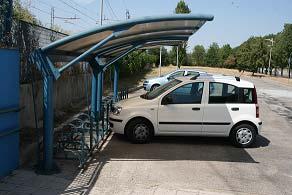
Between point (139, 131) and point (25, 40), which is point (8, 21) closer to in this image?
point (25, 40)

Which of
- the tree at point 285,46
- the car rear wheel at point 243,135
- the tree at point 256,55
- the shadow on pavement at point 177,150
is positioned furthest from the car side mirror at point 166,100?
the tree at point 256,55

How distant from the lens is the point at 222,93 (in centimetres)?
905

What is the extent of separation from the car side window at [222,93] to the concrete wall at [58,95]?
4.04 m

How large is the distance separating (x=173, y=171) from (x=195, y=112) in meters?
2.20

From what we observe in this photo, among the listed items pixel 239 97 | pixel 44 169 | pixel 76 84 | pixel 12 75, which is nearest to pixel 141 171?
pixel 44 169

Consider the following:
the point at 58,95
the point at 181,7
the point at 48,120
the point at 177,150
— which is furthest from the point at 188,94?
the point at 181,7

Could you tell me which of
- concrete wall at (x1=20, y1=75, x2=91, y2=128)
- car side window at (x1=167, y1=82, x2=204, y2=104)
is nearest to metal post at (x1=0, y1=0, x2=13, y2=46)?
concrete wall at (x1=20, y1=75, x2=91, y2=128)

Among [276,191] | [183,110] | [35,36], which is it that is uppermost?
[35,36]

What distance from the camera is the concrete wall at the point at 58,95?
351 inches

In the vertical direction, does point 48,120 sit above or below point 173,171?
above

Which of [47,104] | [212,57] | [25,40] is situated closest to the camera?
[47,104]

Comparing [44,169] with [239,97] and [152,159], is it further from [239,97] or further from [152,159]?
[239,97]

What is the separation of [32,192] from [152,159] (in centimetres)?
273

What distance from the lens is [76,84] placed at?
15109mm
